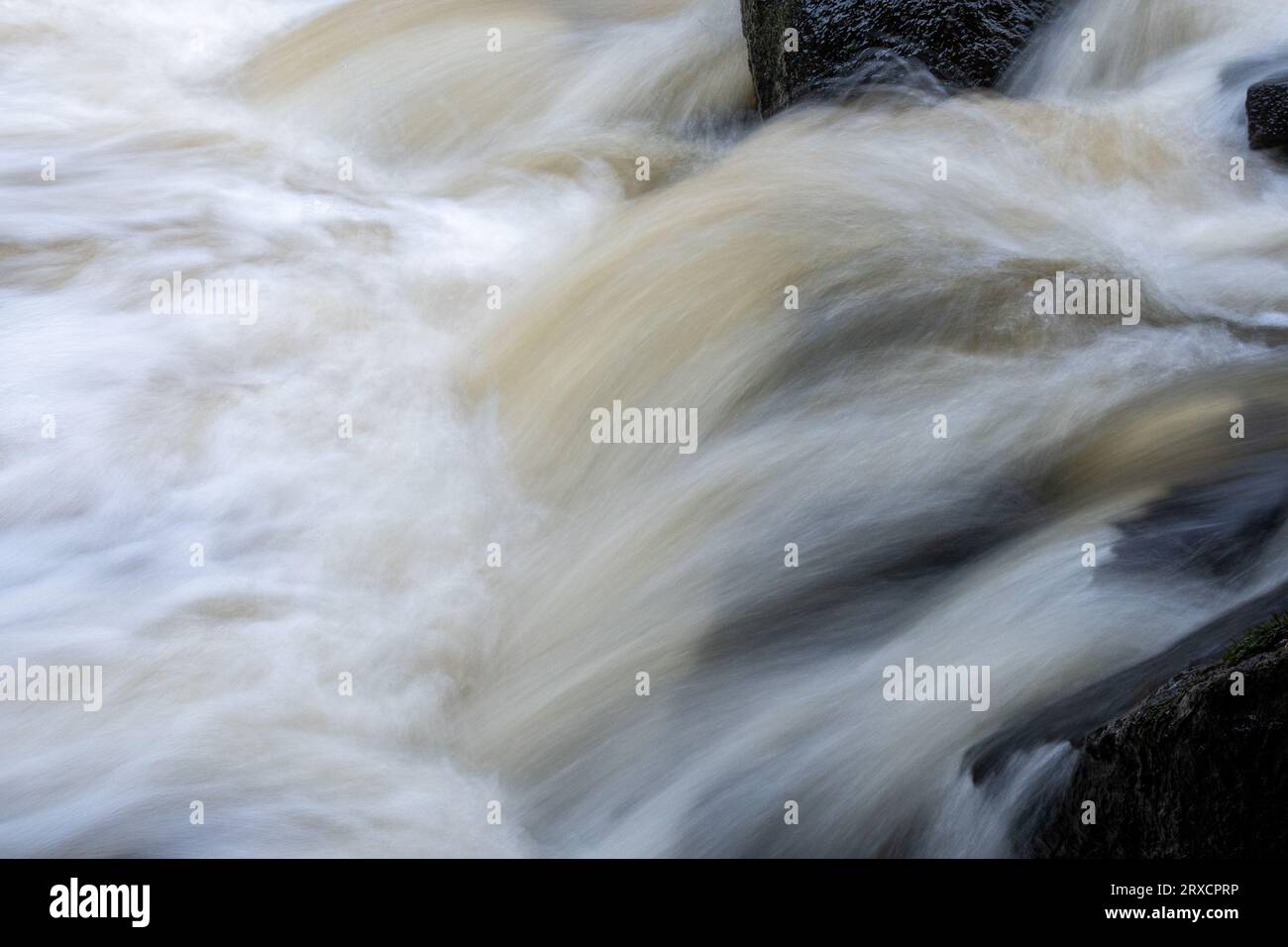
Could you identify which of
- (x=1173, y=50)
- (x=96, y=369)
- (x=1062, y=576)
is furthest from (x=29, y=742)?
(x=1173, y=50)

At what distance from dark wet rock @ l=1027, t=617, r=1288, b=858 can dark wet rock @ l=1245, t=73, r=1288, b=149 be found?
3062mm

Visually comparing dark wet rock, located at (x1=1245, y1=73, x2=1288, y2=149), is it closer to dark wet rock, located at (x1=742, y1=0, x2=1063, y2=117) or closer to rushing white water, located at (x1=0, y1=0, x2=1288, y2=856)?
rushing white water, located at (x1=0, y1=0, x2=1288, y2=856)

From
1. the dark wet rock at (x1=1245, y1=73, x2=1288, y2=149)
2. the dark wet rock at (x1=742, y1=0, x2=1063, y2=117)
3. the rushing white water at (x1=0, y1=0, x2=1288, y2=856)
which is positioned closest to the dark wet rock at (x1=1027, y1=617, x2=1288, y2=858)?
the rushing white water at (x1=0, y1=0, x2=1288, y2=856)

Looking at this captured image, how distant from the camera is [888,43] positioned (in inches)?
218

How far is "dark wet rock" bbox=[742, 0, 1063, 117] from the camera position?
553 cm

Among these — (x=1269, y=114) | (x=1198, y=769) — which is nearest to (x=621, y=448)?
(x=1198, y=769)

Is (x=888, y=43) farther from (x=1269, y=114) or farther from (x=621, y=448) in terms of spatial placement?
(x=621, y=448)

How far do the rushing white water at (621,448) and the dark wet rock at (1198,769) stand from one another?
0.92ft

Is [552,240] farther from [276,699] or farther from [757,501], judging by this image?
[276,699]

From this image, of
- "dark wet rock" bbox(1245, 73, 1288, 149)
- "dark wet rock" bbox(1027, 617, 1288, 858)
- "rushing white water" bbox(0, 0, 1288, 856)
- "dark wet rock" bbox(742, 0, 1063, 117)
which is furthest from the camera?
"dark wet rock" bbox(742, 0, 1063, 117)

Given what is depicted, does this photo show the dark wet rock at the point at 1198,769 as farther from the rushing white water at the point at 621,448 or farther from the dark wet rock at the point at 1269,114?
the dark wet rock at the point at 1269,114

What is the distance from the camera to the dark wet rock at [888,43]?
5.53m

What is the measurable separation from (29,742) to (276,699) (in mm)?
682

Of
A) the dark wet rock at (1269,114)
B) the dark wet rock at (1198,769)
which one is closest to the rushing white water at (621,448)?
the dark wet rock at (1269,114)
